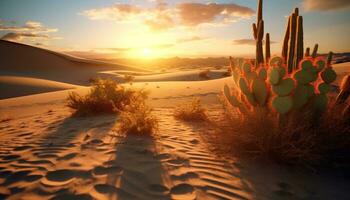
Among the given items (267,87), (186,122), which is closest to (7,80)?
(186,122)

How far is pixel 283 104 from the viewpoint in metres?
3.53

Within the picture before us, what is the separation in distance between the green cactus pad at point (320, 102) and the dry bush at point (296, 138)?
4.1 inches

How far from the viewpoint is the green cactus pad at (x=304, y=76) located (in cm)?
360

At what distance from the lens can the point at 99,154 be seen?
3777 mm

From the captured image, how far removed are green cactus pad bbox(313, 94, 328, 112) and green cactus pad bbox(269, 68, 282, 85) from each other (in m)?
0.74

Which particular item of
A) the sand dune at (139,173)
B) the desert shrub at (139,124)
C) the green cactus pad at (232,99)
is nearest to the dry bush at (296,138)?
the sand dune at (139,173)

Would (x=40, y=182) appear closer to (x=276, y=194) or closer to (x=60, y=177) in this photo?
(x=60, y=177)

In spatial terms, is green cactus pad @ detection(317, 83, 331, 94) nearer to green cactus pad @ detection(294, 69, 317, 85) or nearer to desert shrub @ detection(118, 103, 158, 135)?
green cactus pad @ detection(294, 69, 317, 85)

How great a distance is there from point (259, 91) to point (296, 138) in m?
0.96

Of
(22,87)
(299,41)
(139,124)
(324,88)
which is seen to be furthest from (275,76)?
(22,87)

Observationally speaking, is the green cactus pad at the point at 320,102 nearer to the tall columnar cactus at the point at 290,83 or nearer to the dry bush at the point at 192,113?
the tall columnar cactus at the point at 290,83

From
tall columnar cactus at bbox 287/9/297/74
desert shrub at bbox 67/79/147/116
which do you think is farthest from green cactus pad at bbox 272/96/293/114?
desert shrub at bbox 67/79/147/116

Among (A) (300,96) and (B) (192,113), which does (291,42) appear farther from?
(B) (192,113)

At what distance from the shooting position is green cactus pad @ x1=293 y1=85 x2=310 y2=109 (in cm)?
362
